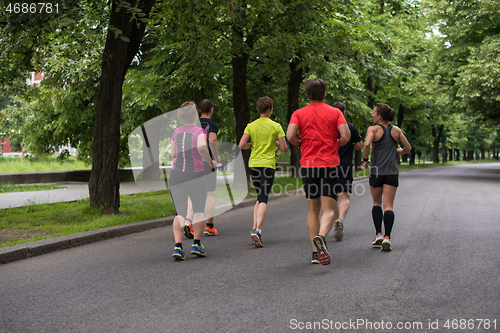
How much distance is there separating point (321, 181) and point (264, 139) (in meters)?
1.56

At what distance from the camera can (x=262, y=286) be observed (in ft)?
13.9

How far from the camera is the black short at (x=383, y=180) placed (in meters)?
5.70

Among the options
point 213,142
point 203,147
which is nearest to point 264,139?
point 213,142

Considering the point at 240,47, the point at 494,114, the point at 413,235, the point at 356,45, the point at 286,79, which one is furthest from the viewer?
the point at 494,114

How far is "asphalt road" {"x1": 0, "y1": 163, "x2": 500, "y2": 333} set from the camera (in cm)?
334

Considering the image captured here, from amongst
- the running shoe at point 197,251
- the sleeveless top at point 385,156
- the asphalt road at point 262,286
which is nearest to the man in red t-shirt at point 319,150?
the asphalt road at point 262,286

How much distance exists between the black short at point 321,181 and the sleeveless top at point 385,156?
115cm

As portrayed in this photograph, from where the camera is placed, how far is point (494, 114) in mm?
25484

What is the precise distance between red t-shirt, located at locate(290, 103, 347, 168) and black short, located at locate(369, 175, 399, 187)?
1152 mm

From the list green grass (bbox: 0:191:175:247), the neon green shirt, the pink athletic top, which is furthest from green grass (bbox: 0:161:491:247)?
the neon green shirt

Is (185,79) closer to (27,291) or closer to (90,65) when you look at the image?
(90,65)

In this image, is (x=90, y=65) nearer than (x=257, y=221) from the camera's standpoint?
No

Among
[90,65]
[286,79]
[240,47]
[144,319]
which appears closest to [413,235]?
[144,319]

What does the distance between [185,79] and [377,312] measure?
1188cm
